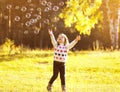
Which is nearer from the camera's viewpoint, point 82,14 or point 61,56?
point 61,56

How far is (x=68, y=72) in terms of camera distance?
1617 centimetres

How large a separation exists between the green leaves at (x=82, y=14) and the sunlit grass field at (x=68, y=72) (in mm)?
1582

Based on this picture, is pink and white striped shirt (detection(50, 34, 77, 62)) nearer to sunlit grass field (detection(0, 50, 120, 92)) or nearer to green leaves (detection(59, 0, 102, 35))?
sunlit grass field (detection(0, 50, 120, 92))

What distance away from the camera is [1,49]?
70.3 ft

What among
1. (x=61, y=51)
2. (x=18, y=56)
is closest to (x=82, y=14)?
(x=18, y=56)

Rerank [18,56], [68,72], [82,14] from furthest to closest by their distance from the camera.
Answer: [82,14], [18,56], [68,72]

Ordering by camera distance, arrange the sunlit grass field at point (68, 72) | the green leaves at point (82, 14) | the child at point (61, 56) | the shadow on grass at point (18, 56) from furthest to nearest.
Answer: the green leaves at point (82, 14) < the shadow on grass at point (18, 56) < the sunlit grass field at point (68, 72) < the child at point (61, 56)

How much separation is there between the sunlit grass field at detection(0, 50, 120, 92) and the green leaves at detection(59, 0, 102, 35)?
5.19 ft

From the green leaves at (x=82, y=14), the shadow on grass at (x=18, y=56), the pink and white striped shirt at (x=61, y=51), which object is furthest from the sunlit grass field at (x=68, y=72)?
the green leaves at (x=82, y=14)

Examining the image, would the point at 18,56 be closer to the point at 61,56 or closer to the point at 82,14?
the point at 82,14

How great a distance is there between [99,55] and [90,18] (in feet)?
9.72

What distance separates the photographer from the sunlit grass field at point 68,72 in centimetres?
1238

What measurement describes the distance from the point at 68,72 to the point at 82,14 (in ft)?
20.3

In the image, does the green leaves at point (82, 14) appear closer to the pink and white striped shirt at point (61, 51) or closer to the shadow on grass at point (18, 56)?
the shadow on grass at point (18, 56)
